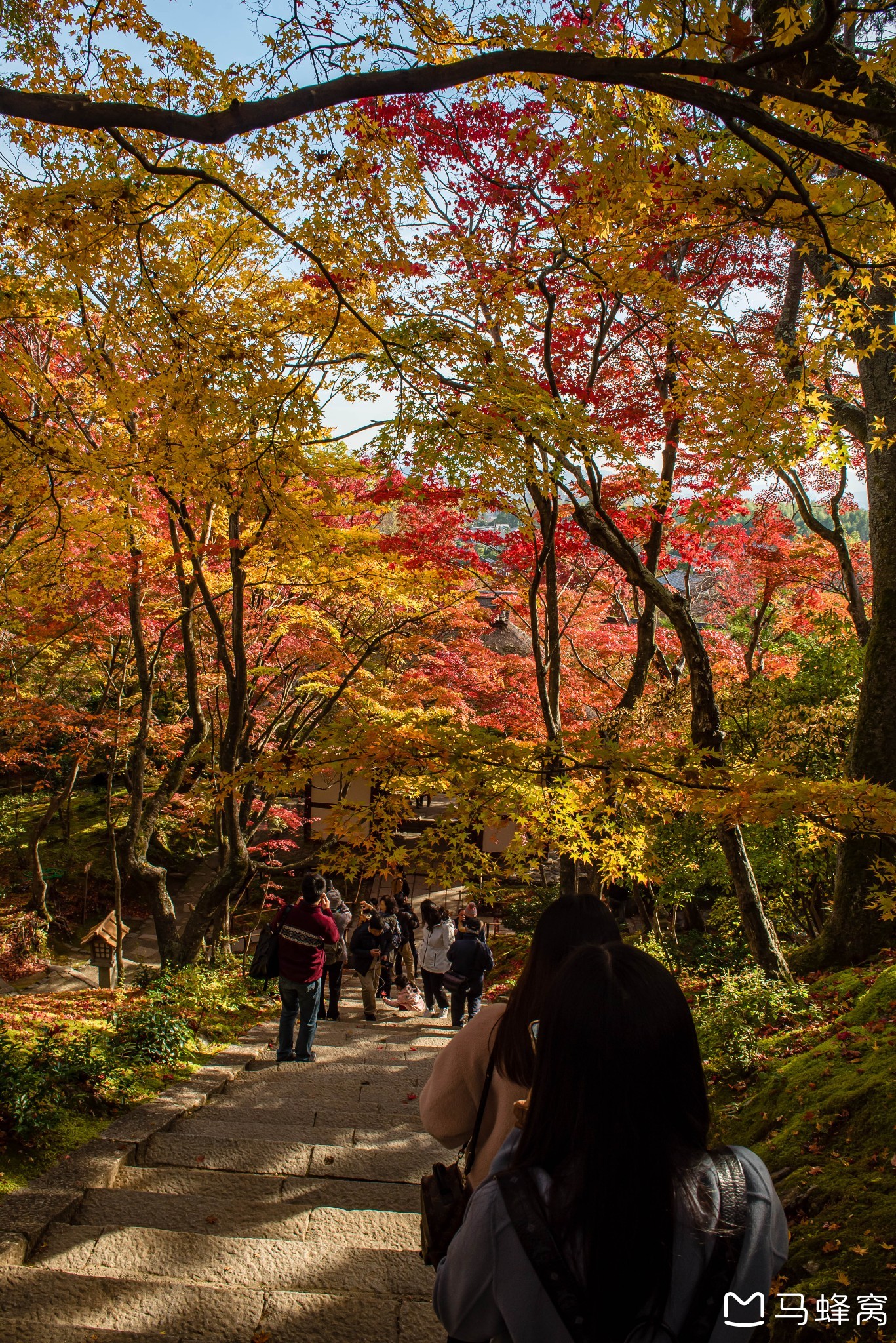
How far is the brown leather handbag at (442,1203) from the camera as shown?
1746mm

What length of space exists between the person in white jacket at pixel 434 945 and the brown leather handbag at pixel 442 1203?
19.0ft

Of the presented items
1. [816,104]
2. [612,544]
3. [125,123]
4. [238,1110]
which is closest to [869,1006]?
[612,544]

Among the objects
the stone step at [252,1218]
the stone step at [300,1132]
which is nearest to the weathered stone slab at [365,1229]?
the stone step at [252,1218]

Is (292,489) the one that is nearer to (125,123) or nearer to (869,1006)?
(125,123)

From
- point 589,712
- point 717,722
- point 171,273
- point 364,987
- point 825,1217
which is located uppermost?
point 171,273

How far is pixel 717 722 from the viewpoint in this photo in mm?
6020

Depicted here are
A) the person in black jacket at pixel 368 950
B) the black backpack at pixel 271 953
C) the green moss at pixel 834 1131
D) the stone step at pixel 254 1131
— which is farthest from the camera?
the person in black jacket at pixel 368 950

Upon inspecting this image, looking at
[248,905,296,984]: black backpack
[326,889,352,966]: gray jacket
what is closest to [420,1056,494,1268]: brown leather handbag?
[248,905,296,984]: black backpack

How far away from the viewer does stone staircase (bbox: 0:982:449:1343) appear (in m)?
2.40

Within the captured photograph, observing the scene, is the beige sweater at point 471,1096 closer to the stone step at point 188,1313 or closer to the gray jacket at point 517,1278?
the gray jacket at point 517,1278

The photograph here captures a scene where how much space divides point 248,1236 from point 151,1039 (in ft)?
9.76

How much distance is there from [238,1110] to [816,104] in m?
6.04

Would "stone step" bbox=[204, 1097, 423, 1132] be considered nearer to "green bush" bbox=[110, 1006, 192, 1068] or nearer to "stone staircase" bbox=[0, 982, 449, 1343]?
"stone staircase" bbox=[0, 982, 449, 1343]

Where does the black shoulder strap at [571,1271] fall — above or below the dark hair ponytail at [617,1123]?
below
